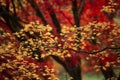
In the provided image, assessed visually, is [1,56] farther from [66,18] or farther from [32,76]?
[66,18]

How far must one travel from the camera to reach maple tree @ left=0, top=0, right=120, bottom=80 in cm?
1179

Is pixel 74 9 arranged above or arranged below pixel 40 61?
above

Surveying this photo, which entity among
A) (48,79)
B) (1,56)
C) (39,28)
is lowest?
(48,79)

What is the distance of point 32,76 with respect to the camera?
11766 mm

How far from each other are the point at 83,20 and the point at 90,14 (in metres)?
2.22

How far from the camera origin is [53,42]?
38.3ft

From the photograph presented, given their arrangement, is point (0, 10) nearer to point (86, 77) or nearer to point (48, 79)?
point (48, 79)

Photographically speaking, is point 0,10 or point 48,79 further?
point 0,10

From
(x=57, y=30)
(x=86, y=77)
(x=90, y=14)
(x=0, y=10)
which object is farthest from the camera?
(x=86, y=77)

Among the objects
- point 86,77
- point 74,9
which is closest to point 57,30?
point 74,9

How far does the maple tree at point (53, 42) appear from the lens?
38.7ft

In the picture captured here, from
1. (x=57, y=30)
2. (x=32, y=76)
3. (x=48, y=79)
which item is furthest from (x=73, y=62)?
(x=32, y=76)

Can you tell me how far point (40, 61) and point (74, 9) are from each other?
437 centimetres

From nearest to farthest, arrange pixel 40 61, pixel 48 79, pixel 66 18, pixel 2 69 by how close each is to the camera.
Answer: pixel 2 69 < pixel 48 79 < pixel 40 61 < pixel 66 18
